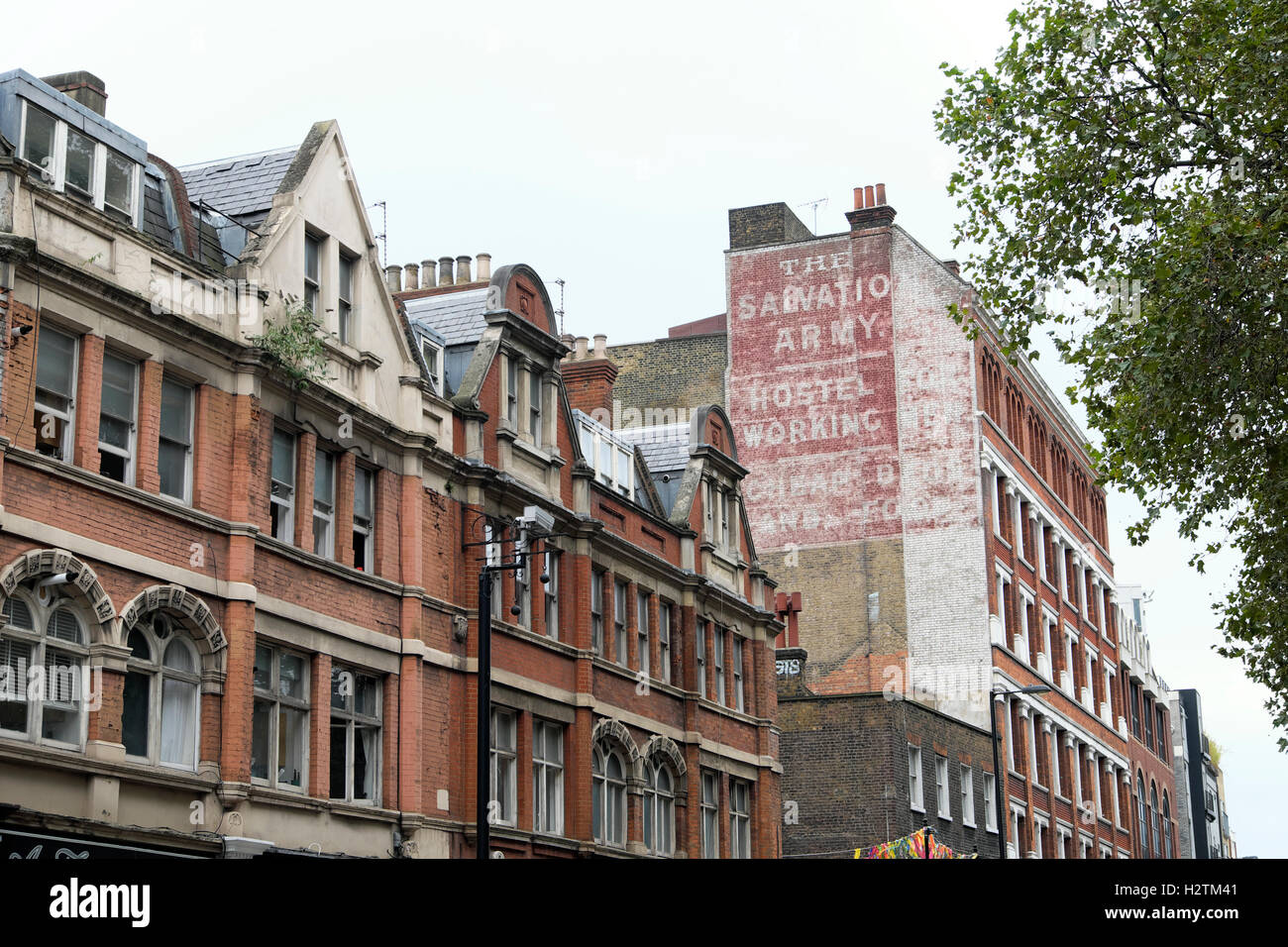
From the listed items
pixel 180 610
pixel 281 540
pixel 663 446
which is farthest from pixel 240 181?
Result: pixel 663 446

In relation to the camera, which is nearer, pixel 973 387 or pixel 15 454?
pixel 15 454

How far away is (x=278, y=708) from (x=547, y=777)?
906 centimetres

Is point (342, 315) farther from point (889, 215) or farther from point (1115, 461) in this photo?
point (889, 215)

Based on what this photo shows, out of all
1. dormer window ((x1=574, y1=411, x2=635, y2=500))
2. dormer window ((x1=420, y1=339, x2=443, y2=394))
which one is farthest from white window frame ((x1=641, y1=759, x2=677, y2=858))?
dormer window ((x1=420, y1=339, x2=443, y2=394))

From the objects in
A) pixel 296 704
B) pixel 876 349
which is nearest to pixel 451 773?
pixel 296 704

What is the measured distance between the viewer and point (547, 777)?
3344 cm

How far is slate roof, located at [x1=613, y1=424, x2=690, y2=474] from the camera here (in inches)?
1709

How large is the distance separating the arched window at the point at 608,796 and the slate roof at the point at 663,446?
9255 mm

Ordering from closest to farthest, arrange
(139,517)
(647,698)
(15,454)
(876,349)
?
(15,454) < (139,517) < (647,698) < (876,349)

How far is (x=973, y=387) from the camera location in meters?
57.0

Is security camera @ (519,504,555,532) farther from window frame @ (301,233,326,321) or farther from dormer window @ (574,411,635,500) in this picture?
dormer window @ (574,411,635,500)

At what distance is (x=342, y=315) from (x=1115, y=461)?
1268 cm

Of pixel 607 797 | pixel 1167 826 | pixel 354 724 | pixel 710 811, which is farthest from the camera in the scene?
pixel 1167 826

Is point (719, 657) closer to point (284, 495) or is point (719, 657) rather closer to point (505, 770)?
point (505, 770)
